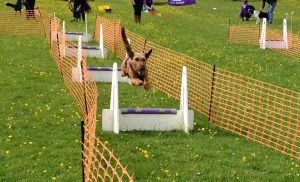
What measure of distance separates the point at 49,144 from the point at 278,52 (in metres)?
13.6

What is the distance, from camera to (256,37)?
2317 cm

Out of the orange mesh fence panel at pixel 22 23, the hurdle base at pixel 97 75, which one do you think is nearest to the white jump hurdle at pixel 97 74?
the hurdle base at pixel 97 75

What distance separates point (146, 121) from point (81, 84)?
12.9 feet

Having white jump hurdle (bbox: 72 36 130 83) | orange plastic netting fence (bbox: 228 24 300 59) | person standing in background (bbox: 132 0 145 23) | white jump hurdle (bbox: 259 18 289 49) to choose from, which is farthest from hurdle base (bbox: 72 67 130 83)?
person standing in background (bbox: 132 0 145 23)

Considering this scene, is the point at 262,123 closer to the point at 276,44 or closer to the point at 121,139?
the point at 121,139

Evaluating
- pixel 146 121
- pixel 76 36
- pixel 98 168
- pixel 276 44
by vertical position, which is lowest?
pixel 146 121

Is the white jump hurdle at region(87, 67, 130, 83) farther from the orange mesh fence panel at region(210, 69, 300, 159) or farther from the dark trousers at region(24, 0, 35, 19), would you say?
the dark trousers at region(24, 0, 35, 19)

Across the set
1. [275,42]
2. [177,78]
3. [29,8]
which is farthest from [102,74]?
[29,8]

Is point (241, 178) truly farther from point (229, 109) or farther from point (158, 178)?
point (229, 109)

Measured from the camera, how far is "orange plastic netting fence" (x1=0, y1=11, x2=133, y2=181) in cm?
627

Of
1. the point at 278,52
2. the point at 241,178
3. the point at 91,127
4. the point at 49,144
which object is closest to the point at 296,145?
the point at 241,178

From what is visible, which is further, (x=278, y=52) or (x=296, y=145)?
(x=278, y=52)

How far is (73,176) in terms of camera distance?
6.76 m

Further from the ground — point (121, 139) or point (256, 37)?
point (256, 37)
